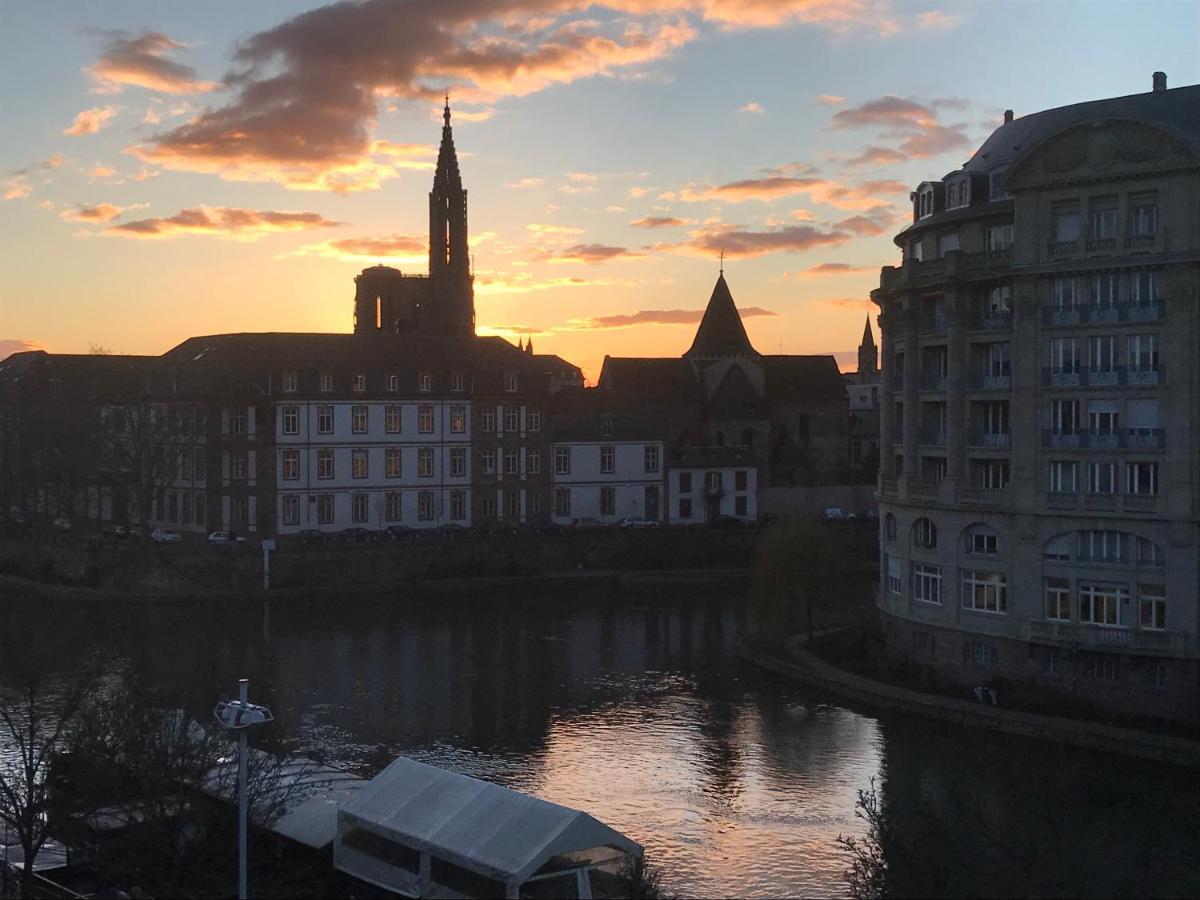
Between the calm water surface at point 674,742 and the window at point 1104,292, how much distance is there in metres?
10.3

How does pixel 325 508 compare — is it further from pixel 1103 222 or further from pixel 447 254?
pixel 447 254

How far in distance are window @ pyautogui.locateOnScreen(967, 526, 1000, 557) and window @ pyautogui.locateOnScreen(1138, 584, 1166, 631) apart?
3737mm

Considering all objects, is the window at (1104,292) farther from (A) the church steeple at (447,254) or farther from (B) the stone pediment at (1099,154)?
(A) the church steeple at (447,254)

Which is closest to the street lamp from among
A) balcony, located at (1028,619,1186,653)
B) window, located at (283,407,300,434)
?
balcony, located at (1028,619,1186,653)

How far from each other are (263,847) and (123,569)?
119 feet

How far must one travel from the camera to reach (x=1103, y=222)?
32250 millimetres

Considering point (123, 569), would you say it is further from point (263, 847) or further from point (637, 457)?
point (263, 847)

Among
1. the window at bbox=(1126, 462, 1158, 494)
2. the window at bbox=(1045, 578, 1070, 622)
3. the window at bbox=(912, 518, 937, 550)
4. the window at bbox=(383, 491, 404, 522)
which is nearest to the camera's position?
the window at bbox=(1126, 462, 1158, 494)

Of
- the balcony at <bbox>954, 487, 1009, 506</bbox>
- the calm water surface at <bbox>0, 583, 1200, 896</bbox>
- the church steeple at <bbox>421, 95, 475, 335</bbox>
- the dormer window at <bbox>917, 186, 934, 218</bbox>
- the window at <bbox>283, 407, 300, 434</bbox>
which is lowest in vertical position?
the calm water surface at <bbox>0, 583, 1200, 896</bbox>

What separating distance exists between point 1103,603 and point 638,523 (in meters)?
35.3

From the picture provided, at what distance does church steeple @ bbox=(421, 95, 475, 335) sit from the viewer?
105000mm

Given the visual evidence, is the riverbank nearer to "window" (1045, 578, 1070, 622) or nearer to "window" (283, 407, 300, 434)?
"window" (1045, 578, 1070, 622)

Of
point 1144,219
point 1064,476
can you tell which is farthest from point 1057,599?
point 1144,219

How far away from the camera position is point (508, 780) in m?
28.7
